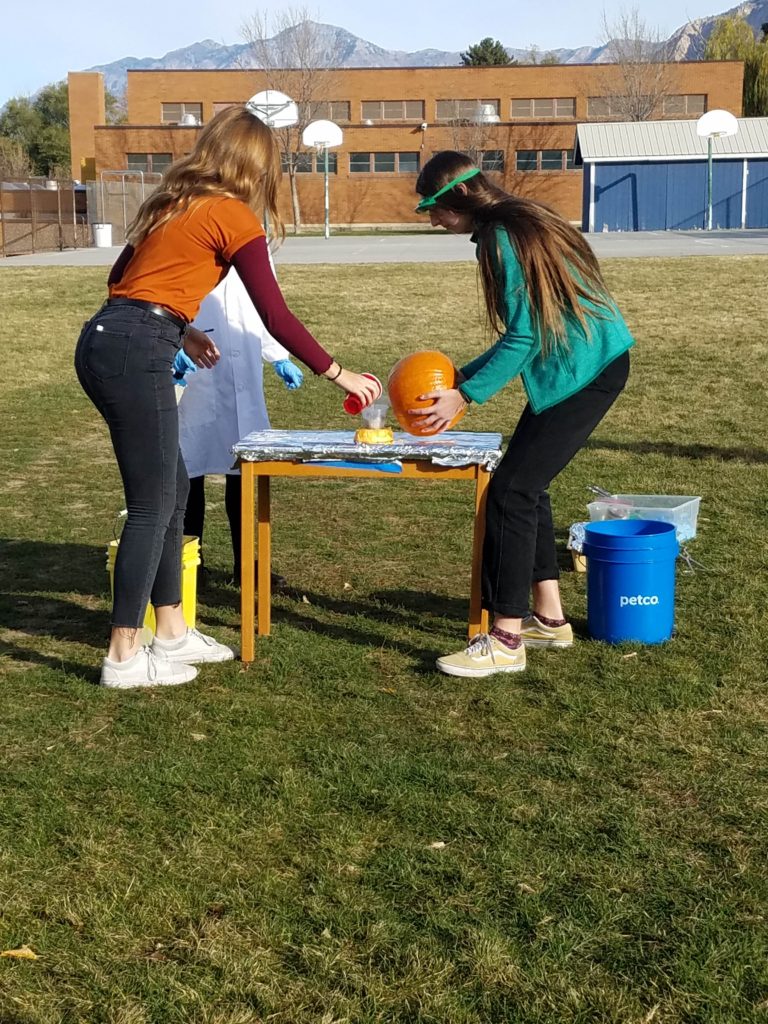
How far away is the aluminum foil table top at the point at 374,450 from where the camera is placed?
15.0ft

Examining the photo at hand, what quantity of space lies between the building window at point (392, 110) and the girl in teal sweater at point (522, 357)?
6675cm

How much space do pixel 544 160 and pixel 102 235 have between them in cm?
2918

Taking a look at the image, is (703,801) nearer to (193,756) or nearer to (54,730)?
(193,756)

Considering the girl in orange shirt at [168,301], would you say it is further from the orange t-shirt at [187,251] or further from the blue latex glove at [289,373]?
the blue latex glove at [289,373]

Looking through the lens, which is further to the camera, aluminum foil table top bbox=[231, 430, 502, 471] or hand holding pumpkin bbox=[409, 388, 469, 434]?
aluminum foil table top bbox=[231, 430, 502, 471]

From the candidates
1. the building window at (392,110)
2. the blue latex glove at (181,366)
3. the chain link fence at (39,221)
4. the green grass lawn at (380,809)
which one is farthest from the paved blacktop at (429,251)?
the building window at (392,110)

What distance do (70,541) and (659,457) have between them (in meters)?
4.84

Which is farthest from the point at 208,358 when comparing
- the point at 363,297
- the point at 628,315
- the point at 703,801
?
the point at 363,297

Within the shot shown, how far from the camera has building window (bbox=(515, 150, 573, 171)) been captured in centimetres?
5762

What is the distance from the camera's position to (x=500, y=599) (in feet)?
15.3

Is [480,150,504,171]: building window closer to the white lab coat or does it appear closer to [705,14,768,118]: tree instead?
[705,14,768,118]: tree

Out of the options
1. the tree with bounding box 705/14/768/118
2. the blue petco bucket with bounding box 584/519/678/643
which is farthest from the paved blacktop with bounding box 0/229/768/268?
the tree with bounding box 705/14/768/118

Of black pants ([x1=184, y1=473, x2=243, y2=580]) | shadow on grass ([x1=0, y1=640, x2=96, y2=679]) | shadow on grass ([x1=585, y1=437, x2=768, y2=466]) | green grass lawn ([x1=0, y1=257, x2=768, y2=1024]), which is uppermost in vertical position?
black pants ([x1=184, y1=473, x2=243, y2=580])

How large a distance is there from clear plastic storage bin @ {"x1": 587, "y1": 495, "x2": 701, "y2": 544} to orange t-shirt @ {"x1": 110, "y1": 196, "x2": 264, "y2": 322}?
2.79 metres
